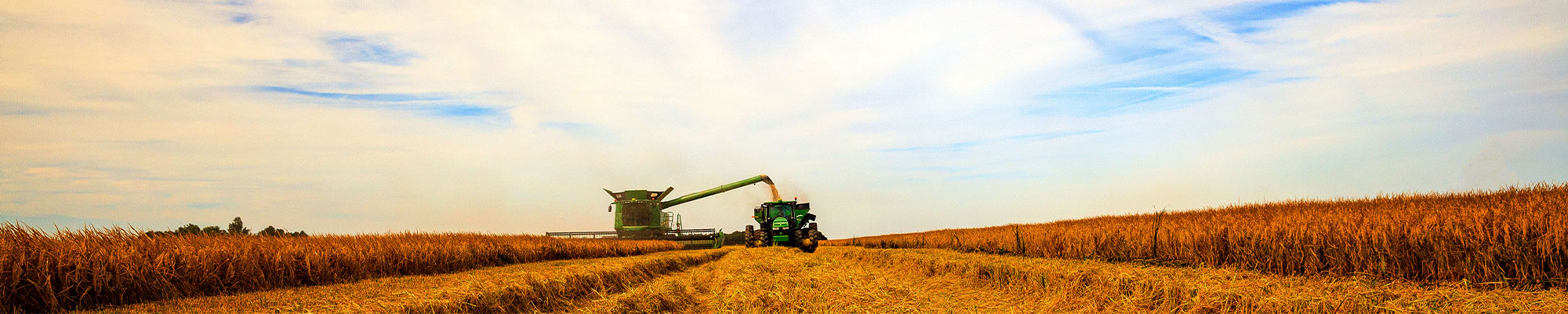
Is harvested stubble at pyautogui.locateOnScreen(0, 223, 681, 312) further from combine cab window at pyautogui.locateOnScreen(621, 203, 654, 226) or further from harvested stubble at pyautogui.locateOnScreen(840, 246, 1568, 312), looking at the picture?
combine cab window at pyautogui.locateOnScreen(621, 203, 654, 226)

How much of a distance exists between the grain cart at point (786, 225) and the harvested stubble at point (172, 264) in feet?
A: 43.2

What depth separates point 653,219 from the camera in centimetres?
3375

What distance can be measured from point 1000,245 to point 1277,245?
7.37 m

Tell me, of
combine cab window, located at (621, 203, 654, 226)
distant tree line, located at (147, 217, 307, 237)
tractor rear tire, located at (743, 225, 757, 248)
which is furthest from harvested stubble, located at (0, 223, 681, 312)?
combine cab window, located at (621, 203, 654, 226)

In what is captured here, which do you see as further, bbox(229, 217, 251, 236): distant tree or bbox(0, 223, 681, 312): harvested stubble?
bbox(229, 217, 251, 236): distant tree

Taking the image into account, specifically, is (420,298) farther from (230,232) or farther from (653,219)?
(653,219)

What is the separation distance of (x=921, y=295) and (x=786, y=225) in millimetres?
16746

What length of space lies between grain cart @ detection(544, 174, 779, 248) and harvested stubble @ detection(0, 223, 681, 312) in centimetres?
2012

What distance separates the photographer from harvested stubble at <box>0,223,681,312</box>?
6.36 m

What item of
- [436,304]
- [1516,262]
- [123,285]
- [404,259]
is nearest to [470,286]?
[436,304]

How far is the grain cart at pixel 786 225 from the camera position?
24.9m

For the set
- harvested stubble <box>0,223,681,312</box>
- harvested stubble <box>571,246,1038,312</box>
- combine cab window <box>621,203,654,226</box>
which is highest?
combine cab window <box>621,203,654,226</box>

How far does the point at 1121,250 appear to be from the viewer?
1219 centimetres

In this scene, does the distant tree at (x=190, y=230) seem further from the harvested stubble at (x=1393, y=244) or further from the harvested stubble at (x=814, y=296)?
the harvested stubble at (x=1393, y=244)
